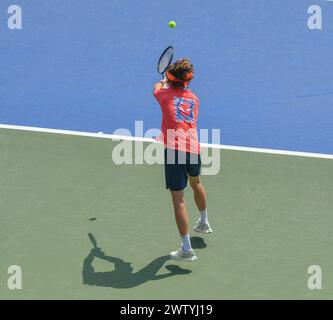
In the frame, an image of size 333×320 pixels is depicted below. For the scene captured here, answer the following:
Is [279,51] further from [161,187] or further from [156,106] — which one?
[161,187]

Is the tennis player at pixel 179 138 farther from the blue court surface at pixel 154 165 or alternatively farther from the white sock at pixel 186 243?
the blue court surface at pixel 154 165

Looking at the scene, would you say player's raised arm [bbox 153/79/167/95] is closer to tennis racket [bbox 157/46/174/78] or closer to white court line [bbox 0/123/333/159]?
tennis racket [bbox 157/46/174/78]

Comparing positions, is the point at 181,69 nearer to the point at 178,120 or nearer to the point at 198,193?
the point at 178,120

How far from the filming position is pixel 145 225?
9500mm

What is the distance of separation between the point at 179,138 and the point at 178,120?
0.18 m

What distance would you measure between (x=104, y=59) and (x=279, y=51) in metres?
2.65

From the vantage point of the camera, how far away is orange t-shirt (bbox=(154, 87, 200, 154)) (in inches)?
346

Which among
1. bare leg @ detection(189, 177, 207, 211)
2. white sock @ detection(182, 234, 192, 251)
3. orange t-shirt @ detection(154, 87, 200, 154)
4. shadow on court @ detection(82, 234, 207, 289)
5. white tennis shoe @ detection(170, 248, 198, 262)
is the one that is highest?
orange t-shirt @ detection(154, 87, 200, 154)

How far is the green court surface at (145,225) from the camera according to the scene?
332 inches

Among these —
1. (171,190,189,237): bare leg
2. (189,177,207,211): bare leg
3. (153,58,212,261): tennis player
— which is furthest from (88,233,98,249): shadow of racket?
(189,177,207,211): bare leg

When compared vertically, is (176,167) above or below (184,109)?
below

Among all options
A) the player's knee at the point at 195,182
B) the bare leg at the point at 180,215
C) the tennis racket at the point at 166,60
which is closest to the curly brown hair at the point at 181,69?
the tennis racket at the point at 166,60

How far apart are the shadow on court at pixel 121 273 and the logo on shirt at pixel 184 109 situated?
4.70 ft

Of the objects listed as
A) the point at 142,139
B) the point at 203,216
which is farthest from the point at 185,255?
the point at 142,139
